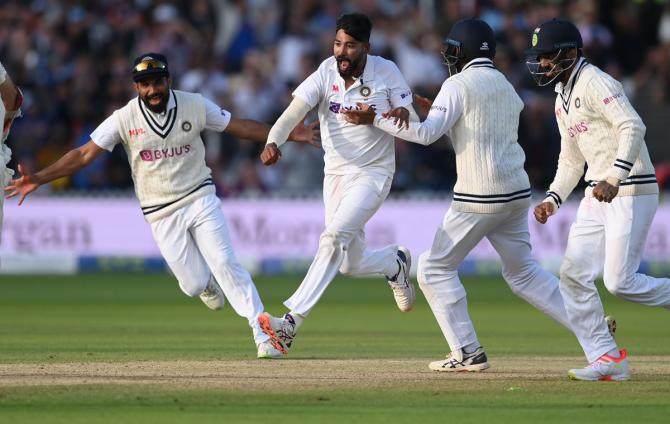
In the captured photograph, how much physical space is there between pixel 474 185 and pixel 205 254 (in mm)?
2462

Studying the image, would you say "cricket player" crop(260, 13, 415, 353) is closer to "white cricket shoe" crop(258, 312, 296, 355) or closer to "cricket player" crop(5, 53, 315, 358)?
"white cricket shoe" crop(258, 312, 296, 355)

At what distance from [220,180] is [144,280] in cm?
212

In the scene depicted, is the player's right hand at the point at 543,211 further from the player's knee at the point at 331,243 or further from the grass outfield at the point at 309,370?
the player's knee at the point at 331,243

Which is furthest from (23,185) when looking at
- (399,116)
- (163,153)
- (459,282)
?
(459,282)

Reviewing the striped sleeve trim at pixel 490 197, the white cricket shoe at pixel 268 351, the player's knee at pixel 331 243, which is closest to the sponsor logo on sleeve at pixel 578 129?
the striped sleeve trim at pixel 490 197

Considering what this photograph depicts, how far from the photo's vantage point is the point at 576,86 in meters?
→ 8.73

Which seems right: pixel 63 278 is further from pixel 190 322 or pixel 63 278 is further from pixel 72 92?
pixel 190 322

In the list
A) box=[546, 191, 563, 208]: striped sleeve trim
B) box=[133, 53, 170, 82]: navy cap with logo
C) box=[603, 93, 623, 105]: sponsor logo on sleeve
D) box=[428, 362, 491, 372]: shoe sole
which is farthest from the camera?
box=[133, 53, 170, 82]: navy cap with logo

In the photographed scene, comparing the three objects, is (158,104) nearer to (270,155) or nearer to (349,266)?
(270,155)

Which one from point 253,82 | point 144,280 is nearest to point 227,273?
point 144,280

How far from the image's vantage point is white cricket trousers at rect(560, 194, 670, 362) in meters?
8.62

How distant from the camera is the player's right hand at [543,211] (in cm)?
848

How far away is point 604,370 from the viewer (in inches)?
340

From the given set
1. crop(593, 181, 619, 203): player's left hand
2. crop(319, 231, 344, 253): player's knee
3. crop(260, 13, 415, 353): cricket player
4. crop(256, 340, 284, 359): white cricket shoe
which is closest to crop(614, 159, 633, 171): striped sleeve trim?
crop(593, 181, 619, 203): player's left hand
